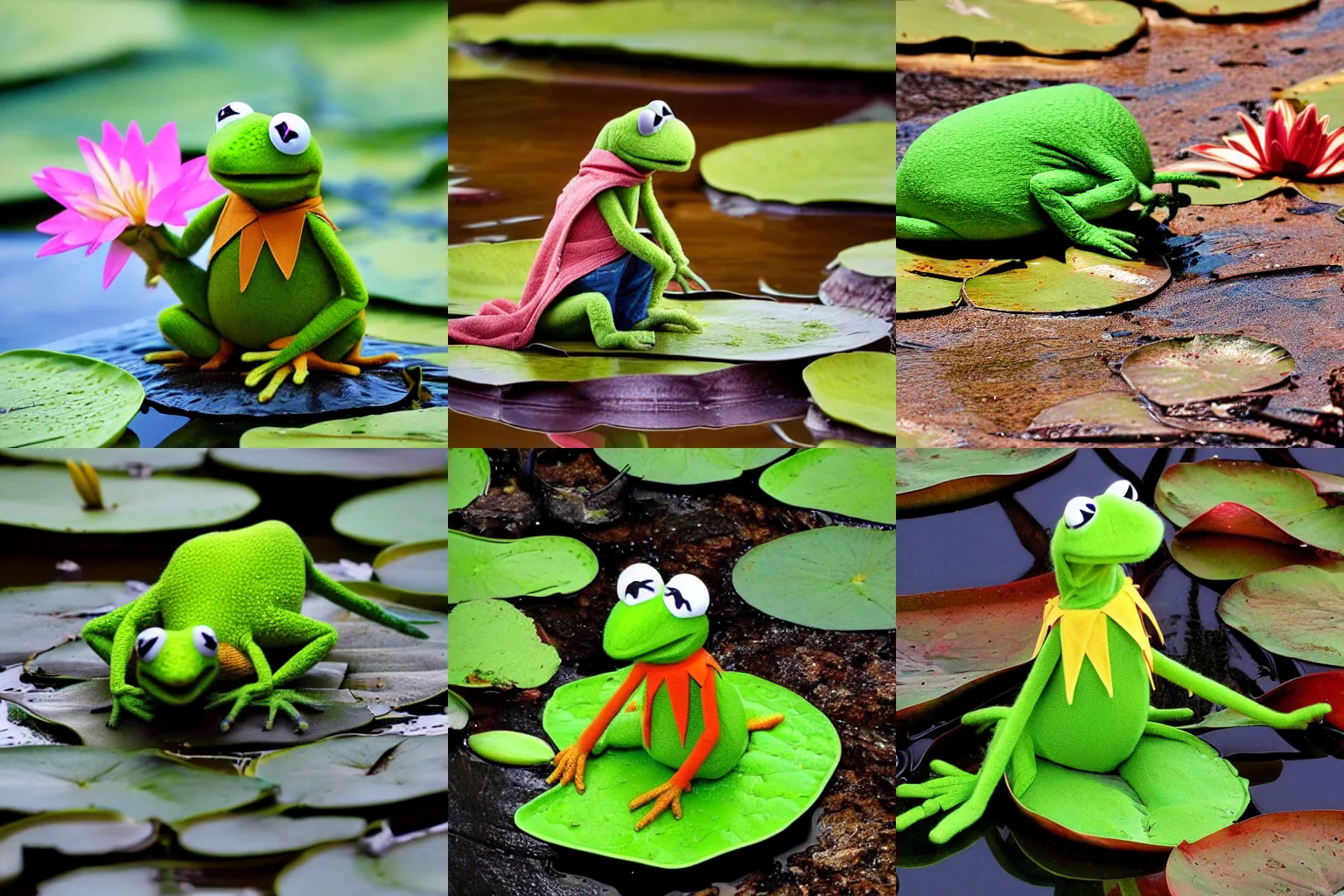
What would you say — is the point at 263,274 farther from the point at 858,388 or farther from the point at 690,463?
the point at 858,388

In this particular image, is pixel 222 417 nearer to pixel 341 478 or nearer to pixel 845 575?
pixel 341 478

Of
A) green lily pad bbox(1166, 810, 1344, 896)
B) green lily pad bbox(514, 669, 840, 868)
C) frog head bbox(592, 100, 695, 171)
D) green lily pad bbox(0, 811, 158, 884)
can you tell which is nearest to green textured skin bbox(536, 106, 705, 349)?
frog head bbox(592, 100, 695, 171)

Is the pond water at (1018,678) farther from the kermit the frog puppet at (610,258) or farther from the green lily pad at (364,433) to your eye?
the green lily pad at (364,433)

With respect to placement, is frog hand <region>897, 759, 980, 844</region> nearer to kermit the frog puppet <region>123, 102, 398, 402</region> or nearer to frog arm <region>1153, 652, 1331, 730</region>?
frog arm <region>1153, 652, 1331, 730</region>

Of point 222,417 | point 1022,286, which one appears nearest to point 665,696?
point 222,417

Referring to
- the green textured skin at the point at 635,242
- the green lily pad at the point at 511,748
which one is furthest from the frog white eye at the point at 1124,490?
the green lily pad at the point at 511,748

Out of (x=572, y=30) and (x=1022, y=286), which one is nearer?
(x=1022, y=286)

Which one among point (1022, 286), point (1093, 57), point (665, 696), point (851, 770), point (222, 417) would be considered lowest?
point (851, 770)
